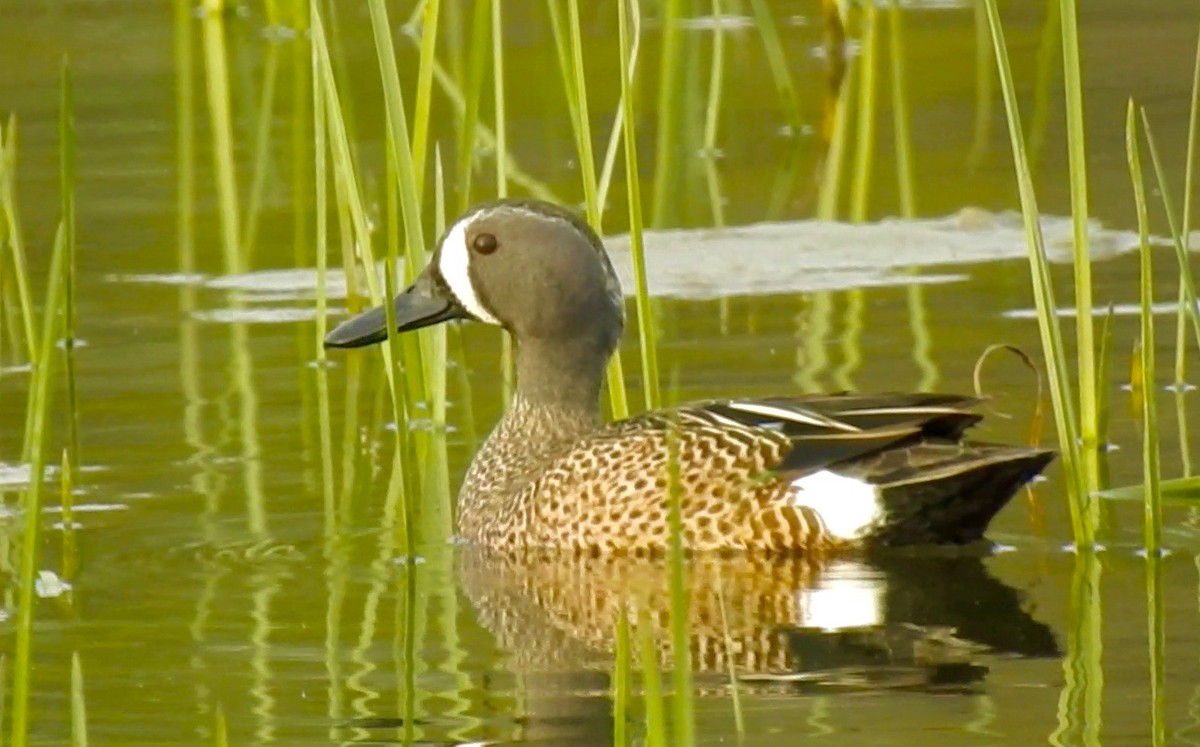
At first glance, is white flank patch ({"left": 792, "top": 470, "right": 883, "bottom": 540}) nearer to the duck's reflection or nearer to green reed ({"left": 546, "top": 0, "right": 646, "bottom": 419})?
the duck's reflection

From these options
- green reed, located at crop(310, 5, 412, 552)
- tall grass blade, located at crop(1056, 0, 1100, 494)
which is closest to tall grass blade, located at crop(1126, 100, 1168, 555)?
tall grass blade, located at crop(1056, 0, 1100, 494)

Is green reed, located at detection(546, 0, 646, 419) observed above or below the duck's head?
above

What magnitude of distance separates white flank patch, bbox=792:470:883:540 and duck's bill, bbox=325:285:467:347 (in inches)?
49.9

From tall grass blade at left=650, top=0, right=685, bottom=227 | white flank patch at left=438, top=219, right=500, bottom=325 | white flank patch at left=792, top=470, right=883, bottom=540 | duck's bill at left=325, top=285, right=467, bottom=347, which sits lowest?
white flank patch at left=792, top=470, right=883, bottom=540

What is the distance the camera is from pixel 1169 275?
29.4 ft

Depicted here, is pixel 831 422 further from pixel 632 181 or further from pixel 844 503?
pixel 632 181

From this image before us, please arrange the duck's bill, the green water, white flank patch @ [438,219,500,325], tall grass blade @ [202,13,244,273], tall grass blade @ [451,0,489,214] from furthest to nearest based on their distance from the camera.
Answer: tall grass blade @ [202,13,244,273] → white flank patch @ [438,219,500,325] → the duck's bill → tall grass blade @ [451,0,489,214] → the green water

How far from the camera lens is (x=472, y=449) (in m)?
7.68

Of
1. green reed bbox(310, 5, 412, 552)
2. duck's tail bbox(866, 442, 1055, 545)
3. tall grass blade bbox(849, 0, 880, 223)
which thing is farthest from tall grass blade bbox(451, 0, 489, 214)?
tall grass blade bbox(849, 0, 880, 223)

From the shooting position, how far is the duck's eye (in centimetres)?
740

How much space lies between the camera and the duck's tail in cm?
A: 625

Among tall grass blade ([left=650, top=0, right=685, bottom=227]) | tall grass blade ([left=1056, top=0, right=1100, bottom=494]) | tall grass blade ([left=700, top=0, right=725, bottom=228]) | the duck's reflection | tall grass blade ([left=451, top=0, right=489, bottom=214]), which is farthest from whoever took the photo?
tall grass blade ([left=700, top=0, right=725, bottom=228])

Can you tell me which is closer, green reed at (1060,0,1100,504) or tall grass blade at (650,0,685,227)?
green reed at (1060,0,1100,504)

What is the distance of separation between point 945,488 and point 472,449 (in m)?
1.72
